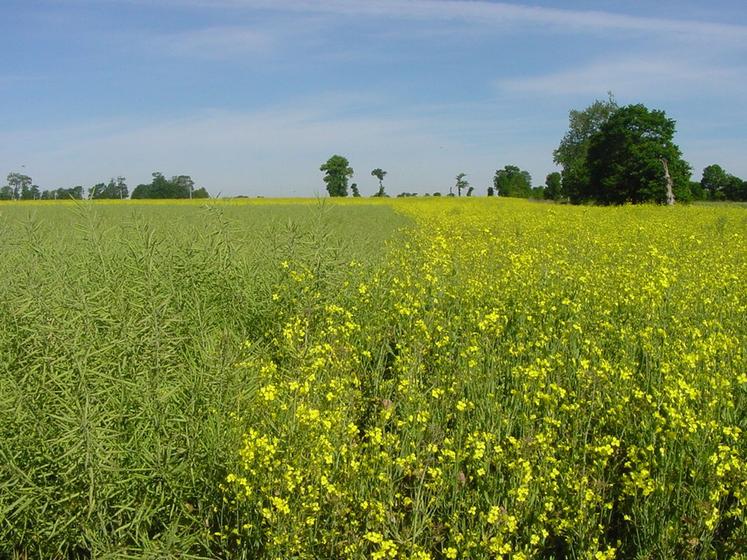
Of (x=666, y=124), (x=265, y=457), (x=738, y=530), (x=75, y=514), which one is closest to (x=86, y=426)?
(x=75, y=514)

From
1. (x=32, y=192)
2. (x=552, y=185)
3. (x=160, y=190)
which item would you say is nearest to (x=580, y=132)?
(x=552, y=185)

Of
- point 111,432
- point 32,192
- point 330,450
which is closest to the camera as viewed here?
point 111,432

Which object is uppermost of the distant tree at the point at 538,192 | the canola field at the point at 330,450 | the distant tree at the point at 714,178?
the distant tree at the point at 714,178

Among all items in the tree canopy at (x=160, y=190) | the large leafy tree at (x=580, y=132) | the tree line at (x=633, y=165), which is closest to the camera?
the tree line at (x=633, y=165)

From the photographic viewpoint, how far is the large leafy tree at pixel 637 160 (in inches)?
1866

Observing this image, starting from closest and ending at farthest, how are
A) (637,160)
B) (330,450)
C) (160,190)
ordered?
(330,450) < (637,160) < (160,190)

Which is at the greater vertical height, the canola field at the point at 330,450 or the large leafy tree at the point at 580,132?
the large leafy tree at the point at 580,132

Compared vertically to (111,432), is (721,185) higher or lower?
higher

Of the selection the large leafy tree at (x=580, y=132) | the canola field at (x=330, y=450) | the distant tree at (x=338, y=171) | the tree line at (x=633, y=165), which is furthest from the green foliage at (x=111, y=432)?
the distant tree at (x=338, y=171)

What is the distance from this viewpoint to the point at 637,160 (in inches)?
1911

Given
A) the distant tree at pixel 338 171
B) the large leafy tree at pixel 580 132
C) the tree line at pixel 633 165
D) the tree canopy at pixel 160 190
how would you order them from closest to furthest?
the tree line at pixel 633 165, the tree canopy at pixel 160 190, the large leafy tree at pixel 580 132, the distant tree at pixel 338 171

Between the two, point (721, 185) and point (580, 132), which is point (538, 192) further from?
point (721, 185)

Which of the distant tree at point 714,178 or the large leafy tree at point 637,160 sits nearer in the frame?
the large leafy tree at point 637,160

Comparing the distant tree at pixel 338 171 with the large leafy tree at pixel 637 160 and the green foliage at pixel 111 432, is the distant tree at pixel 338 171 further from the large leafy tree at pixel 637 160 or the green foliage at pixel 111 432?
the green foliage at pixel 111 432
